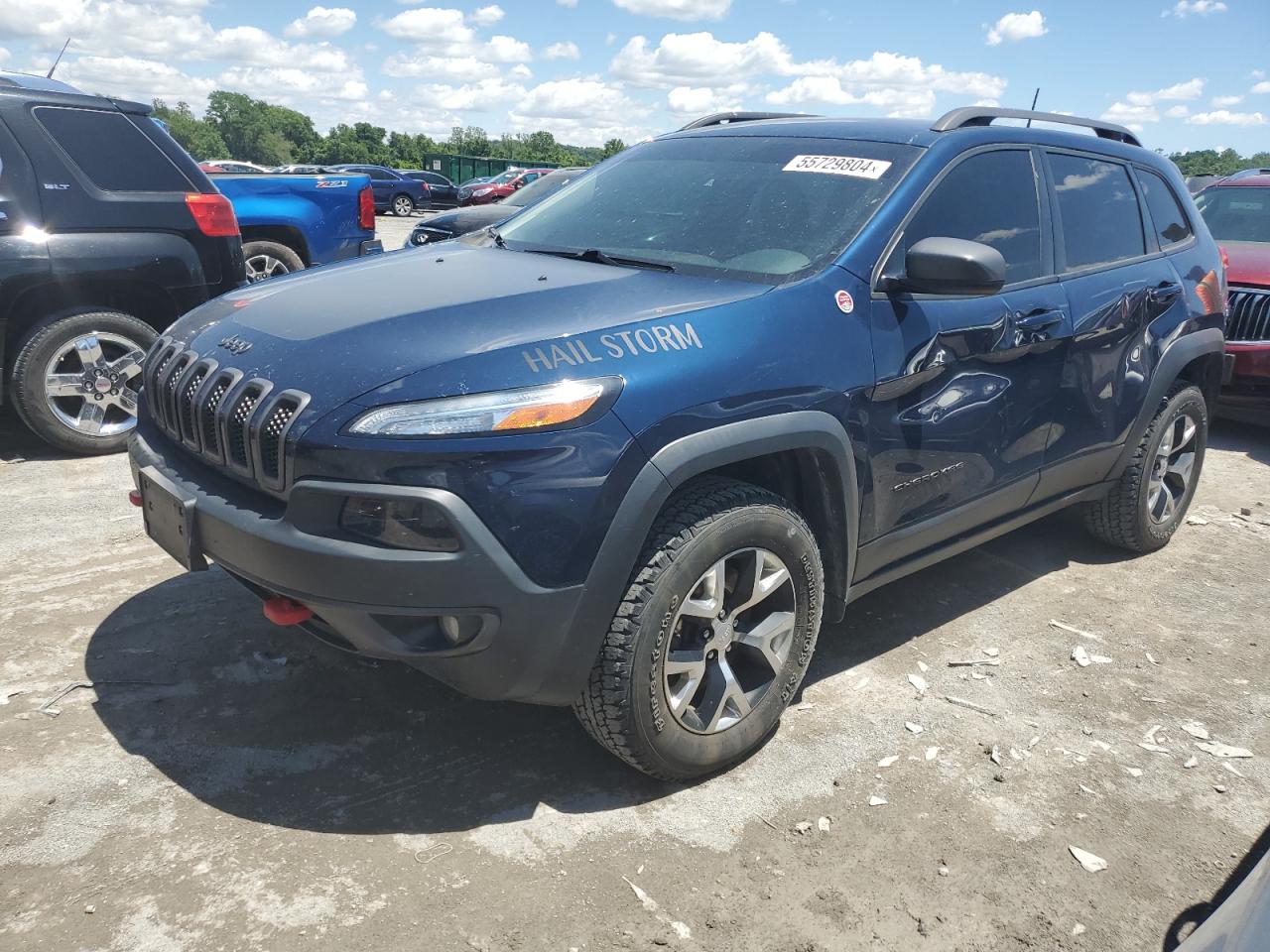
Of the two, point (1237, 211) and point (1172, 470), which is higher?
point (1237, 211)

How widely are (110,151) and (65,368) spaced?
1.21 meters

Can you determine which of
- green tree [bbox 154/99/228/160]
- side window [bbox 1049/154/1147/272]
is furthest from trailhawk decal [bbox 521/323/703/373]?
green tree [bbox 154/99/228/160]

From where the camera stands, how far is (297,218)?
788 centimetres

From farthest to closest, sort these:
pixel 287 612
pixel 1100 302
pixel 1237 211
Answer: pixel 1237 211 → pixel 1100 302 → pixel 287 612

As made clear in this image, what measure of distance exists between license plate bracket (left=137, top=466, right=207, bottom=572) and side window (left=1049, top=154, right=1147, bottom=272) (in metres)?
3.22

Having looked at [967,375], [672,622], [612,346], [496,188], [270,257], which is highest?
[496,188]

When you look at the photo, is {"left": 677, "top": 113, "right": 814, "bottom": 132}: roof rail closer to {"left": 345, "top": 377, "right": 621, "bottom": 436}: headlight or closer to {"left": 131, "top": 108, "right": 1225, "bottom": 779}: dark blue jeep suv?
{"left": 131, "top": 108, "right": 1225, "bottom": 779}: dark blue jeep suv

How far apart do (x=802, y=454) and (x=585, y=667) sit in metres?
0.91

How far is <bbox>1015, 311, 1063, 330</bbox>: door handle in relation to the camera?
354 cm

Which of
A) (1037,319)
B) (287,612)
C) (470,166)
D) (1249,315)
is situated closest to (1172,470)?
(1037,319)

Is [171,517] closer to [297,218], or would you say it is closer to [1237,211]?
[297,218]

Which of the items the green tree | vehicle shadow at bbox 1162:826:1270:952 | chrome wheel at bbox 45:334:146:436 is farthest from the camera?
the green tree

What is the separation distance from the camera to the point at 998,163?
3.64m

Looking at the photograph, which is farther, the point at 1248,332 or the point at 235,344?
the point at 1248,332
